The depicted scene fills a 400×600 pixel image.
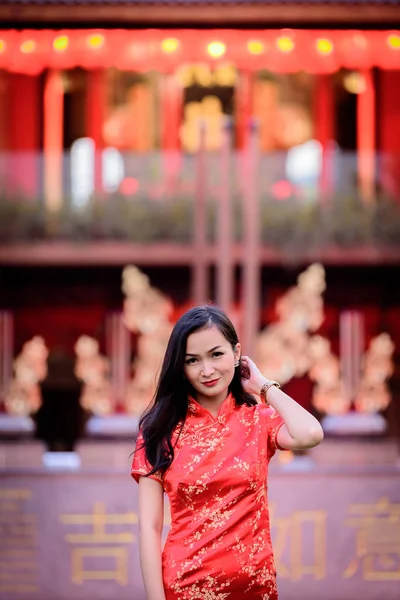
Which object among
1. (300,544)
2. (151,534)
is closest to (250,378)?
(151,534)

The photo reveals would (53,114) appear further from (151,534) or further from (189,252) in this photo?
(151,534)

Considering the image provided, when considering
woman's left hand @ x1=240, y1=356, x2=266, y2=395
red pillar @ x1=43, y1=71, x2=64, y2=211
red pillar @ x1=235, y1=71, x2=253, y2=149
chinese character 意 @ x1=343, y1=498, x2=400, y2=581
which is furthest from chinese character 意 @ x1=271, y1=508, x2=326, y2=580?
red pillar @ x1=43, y1=71, x2=64, y2=211

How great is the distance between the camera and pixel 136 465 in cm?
252

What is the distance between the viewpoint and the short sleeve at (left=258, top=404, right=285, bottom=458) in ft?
8.29

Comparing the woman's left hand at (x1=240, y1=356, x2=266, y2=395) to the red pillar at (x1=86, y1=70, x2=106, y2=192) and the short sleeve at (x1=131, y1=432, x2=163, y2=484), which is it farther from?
the red pillar at (x1=86, y1=70, x2=106, y2=192)

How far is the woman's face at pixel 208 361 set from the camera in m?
2.48

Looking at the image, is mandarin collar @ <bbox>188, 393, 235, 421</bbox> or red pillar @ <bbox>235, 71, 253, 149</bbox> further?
red pillar @ <bbox>235, 71, 253, 149</bbox>

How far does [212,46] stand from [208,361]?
8.76m

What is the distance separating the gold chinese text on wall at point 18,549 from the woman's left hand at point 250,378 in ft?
15.8

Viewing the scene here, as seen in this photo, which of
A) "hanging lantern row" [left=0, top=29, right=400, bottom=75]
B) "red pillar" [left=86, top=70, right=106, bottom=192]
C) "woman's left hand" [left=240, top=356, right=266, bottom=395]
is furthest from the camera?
"red pillar" [left=86, top=70, right=106, bottom=192]

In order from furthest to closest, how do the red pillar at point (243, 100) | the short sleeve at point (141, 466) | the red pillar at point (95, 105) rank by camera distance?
the red pillar at point (95, 105) → the red pillar at point (243, 100) → the short sleeve at point (141, 466)

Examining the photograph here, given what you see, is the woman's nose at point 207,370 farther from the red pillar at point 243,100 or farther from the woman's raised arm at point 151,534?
the red pillar at point 243,100

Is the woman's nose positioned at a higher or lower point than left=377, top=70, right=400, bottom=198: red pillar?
lower

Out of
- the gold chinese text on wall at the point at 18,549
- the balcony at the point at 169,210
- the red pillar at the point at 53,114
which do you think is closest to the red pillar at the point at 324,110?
the balcony at the point at 169,210
